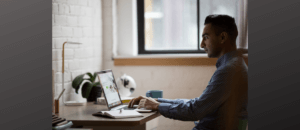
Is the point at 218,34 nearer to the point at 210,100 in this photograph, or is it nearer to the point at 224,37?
the point at 224,37

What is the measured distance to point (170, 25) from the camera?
300cm

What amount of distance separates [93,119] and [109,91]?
0.36 meters

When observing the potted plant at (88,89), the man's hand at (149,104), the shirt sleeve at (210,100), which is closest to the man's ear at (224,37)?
the shirt sleeve at (210,100)

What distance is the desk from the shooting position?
1.53m

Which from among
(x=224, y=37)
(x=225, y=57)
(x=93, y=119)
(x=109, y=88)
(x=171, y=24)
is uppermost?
(x=171, y=24)

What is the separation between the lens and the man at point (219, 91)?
1.43 metres

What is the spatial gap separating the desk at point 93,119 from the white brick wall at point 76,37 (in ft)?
0.94

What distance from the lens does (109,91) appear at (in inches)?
75.5

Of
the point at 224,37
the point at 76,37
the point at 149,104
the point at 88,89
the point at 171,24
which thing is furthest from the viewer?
the point at 171,24

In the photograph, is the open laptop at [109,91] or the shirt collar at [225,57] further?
the open laptop at [109,91]

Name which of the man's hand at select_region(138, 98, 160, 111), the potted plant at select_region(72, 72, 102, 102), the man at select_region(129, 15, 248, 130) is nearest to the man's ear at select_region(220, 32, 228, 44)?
the man at select_region(129, 15, 248, 130)

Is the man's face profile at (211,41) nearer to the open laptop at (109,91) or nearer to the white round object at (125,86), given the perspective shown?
the open laptop at (109,91)

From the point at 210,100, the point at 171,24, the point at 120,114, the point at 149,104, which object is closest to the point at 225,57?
the point at 210,100
